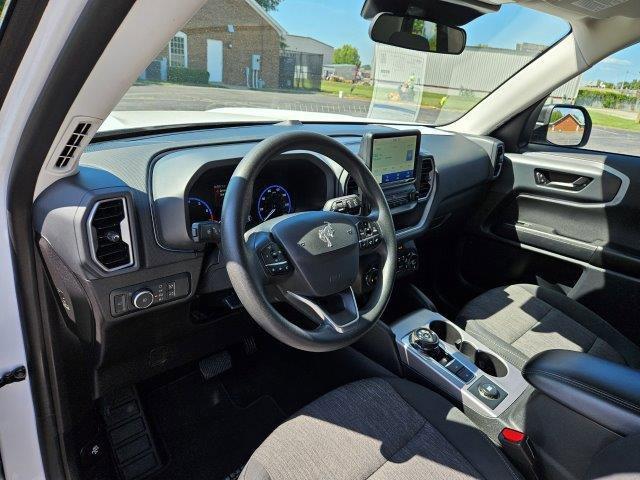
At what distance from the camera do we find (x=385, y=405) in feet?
5.04

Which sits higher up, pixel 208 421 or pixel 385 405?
pixel 385 405

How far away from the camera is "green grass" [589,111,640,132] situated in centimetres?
260

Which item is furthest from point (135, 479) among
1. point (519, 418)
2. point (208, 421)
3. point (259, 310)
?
point (519, 418)

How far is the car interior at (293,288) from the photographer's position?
1.18 meters

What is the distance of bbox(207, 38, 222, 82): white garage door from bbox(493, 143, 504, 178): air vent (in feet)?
5.67

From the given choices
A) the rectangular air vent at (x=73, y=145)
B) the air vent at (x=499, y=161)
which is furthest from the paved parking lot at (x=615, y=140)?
the rectangular air vent at (x=73, y=145)

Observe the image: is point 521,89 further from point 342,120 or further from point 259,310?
point 259,310

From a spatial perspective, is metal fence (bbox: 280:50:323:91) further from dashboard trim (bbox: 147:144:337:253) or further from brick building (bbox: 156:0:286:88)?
dashboard trim (bbox: 147:144:337:253)

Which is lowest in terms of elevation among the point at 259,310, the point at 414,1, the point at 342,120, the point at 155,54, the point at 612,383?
the point at 612,383

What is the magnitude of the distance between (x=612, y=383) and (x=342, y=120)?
6.30ft

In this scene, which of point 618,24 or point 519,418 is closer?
point 519,418

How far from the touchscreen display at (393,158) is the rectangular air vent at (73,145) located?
3.90 ft

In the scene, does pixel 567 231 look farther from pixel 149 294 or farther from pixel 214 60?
pixel 149 294

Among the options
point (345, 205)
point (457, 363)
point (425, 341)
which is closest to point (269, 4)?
point (345, 205)
